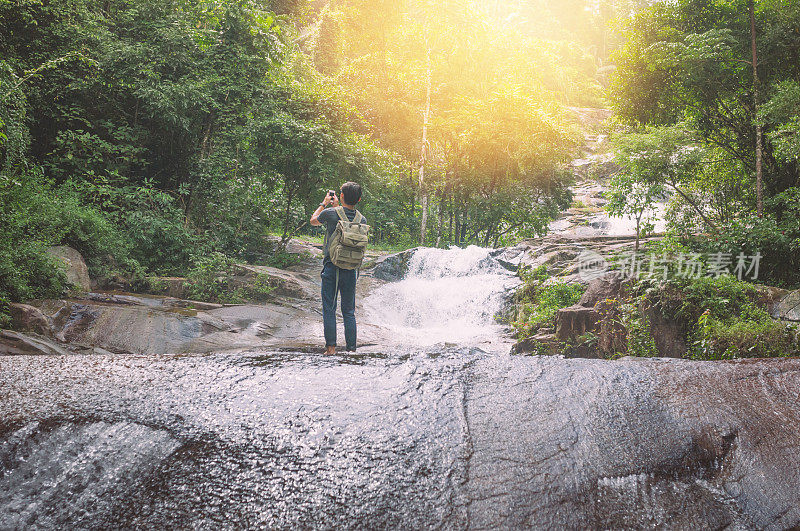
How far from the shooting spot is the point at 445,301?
39.7 feet

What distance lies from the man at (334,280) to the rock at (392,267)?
9.30m

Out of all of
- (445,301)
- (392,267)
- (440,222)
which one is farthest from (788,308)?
(440,222)

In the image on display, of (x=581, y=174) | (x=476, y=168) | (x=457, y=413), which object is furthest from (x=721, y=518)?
(x=581, y=174)

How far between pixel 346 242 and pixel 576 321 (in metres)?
3.87

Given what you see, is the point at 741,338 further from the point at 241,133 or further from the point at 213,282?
the point at 241,133

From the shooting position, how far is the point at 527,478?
2133mm

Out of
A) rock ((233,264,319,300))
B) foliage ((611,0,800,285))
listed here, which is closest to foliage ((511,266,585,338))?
foliage ((611,0,800,285))

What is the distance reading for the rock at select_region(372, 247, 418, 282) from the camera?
47.4 ft

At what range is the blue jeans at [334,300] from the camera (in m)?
4.79

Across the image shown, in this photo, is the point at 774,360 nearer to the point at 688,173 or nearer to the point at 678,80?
the point at 688,173

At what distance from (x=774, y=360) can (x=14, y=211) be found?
9359 mm

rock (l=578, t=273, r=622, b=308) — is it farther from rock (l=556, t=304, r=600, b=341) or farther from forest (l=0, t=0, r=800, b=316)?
forest (l=0, t=0, r=800, b=316)

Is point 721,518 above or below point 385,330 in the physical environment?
above

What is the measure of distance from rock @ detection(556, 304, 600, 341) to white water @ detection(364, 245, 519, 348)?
6.90 feet
